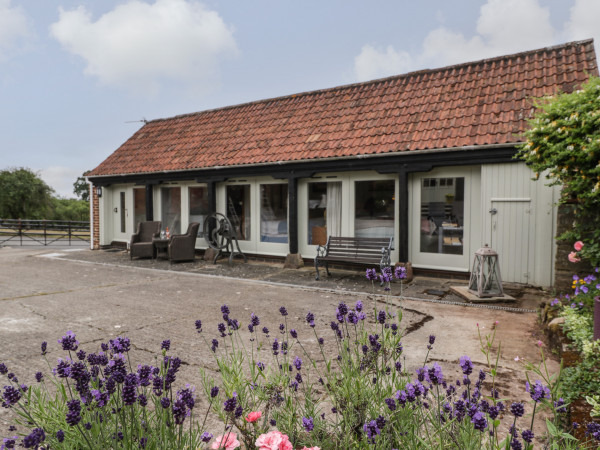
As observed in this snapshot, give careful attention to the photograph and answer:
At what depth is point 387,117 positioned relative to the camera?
995 cm

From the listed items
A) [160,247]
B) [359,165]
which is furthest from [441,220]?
[160,247]

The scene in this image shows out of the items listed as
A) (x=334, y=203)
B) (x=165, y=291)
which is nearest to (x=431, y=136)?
(x=334, y=203)

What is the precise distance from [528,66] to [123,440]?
34.8ft

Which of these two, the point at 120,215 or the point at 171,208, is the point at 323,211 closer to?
the point at 171,208

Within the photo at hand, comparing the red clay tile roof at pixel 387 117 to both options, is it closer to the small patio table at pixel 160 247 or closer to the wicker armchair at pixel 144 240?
the wicker armchair at pixel 144 240

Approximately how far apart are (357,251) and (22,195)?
44.5m

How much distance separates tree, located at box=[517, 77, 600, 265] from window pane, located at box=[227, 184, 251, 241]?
7809 millimetres

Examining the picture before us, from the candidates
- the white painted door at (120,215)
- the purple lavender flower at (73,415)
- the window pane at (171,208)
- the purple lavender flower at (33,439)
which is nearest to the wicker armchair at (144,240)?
the window pane at (171,208)

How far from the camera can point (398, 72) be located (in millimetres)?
11477

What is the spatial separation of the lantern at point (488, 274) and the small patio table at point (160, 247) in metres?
8.57

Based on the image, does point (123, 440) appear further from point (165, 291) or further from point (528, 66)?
point (528, 66)

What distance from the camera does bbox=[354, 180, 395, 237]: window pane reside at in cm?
945

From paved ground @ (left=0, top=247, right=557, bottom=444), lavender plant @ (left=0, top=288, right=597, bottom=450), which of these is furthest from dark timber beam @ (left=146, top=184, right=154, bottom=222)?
lavender plant @ (left=0, top=288, right=597, bottom=450)

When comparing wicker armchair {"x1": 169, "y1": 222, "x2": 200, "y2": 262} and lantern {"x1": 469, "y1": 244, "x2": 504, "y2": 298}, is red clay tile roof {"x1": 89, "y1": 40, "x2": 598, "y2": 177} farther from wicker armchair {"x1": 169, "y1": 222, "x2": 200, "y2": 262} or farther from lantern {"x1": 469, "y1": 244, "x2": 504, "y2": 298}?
lantern {"x1": 469, "y1": 244, "x2": 504, "y2": 298}
